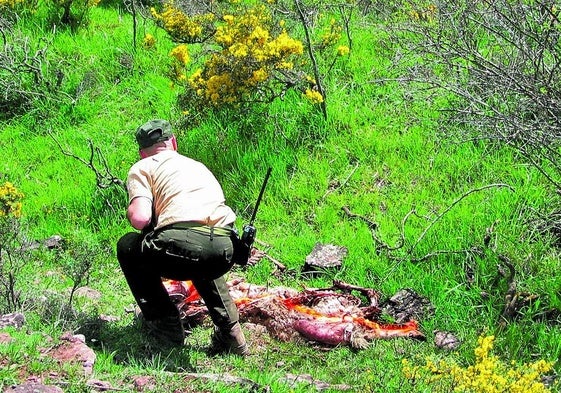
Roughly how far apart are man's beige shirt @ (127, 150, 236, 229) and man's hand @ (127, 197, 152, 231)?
40mm

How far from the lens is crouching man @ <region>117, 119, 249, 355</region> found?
412 cm

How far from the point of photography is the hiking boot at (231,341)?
14.5 feet

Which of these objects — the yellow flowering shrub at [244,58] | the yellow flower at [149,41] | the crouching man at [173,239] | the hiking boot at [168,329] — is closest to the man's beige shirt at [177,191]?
the crouching man at [173,239]

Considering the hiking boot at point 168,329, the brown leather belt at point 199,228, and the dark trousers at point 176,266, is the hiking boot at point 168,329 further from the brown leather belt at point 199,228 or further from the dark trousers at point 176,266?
the brown leather belt at point 199,228

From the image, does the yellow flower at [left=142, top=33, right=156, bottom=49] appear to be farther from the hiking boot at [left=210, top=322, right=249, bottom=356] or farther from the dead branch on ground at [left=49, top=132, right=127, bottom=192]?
the hiking boot at [left=210, top=322, right=249, bottom=356]

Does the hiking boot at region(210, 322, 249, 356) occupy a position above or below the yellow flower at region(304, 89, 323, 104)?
below

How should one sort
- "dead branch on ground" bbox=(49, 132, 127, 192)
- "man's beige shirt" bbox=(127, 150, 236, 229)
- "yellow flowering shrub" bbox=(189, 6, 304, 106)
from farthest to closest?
"dead branch on ground" bbox=(49, 132, 127, 192) < "yellow flowering shrub" bbox=(189, 6, 304, 106) < "man's beige shirt" bbox=(127, 150, 236, 229)

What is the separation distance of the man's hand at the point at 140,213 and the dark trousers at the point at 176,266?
0.27 ft

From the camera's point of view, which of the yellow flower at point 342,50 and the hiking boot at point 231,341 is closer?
the hiking boot at point 231,341

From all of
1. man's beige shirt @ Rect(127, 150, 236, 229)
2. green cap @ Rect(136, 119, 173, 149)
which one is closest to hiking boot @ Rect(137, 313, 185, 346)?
man's beige shirt @ Rect(127, 150, 236, 229)

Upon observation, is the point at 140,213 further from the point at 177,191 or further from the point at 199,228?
the point at 199,228

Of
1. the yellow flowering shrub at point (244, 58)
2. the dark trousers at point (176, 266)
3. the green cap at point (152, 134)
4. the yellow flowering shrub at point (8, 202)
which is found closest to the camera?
the dark trousers at point (176, 266)

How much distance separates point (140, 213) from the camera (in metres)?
4.20

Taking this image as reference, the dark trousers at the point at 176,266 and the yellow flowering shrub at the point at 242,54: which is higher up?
the yellow flowering shrub at the point at 242,54
